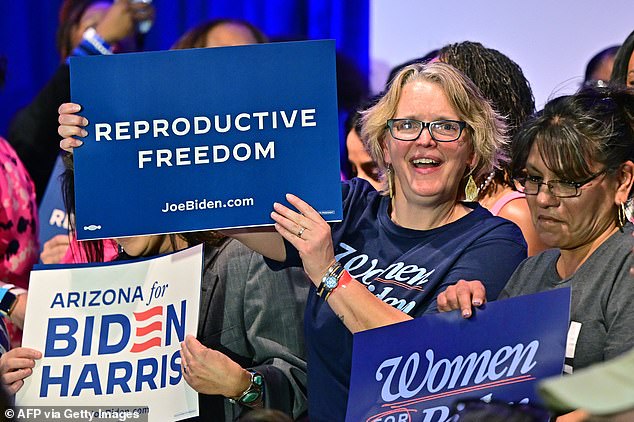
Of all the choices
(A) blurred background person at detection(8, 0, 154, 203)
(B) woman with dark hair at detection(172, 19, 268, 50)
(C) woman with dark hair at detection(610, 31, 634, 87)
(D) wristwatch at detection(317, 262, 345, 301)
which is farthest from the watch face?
(A) blurred background person at detection(8, 0, 154, 203)

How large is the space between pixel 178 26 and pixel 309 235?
2.86 m

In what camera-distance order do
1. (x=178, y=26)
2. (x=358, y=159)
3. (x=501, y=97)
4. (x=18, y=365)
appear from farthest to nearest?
1. (x=178, y=26)
2. (x=358, y=159)
3. (x=501, y=97)
4. (x=18, y=365)

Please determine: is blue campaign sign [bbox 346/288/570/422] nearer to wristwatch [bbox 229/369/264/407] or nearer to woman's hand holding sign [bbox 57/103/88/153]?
wristwatch [bbox 229/369/264/407]

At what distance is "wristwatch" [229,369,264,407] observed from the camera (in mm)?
2549

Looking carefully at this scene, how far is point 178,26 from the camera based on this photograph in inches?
198

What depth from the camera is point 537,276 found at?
7.62ft

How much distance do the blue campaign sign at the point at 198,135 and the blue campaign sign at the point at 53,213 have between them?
1.51 meters

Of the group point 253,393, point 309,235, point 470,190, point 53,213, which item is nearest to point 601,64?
point 470,190

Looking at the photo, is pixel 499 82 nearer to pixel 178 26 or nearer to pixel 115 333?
pixel 115 333

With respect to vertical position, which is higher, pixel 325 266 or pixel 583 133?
pixel 583 133

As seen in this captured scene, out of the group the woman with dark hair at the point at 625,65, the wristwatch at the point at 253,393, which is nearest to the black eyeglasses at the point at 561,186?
the wristwatch at the point at 253,393

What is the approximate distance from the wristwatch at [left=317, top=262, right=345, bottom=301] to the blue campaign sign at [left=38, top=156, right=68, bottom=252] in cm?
185

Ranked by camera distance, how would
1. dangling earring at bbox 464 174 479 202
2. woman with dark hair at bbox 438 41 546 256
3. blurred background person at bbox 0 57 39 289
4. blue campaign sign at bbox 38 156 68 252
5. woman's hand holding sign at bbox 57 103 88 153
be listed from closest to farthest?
woman's hand holding sign at bbox 57 103 88 153, dangling earring at bbox 464 174 479 202, woman with dark hair at bbox 438 41 546 256, blurred background person at bbox 0 57 39 289, blue campaign sign at bbox 38 156 68 252

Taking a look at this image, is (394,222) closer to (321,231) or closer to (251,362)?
(321,231)
